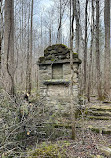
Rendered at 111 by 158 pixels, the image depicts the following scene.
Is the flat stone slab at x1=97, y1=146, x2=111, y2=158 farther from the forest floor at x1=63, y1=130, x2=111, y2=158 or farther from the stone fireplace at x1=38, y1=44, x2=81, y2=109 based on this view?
the stone fireplace at x1=38, y1=44, x2=81, y2=109

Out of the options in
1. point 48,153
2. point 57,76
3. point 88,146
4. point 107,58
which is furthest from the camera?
point 107,58

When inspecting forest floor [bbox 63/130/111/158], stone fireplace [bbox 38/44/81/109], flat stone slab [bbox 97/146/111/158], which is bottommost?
forest floor [bbox 63/130/111/158]

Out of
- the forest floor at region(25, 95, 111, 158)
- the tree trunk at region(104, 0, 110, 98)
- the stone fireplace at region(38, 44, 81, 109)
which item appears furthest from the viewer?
the tree trunk at region(104, 0, 110, 98)

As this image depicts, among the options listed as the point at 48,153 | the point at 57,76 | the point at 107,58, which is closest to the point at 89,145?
the point at 48,153

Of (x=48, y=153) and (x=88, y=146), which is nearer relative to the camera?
(x=48, y=153)

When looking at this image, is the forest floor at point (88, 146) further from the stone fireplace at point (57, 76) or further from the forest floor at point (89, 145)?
the stone fireplace at point (57, 76)

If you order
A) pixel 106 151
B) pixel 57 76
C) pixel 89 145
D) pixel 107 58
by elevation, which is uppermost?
pixel 107 58

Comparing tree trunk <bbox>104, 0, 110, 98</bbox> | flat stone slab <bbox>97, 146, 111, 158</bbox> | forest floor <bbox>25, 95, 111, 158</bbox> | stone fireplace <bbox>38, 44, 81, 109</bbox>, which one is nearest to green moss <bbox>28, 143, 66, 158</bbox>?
forest floor <bbox>25, 95, 111, 158</bbox>

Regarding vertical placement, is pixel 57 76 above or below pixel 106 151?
above

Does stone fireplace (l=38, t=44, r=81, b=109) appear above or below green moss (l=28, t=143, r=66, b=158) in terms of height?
above

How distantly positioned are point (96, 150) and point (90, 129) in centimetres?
106

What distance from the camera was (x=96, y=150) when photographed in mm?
2904

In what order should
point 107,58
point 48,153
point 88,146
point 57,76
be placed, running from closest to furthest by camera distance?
point 48,153
point 88,146
point 57,76
point 107,58

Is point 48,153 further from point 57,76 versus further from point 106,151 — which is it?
point 57,76
